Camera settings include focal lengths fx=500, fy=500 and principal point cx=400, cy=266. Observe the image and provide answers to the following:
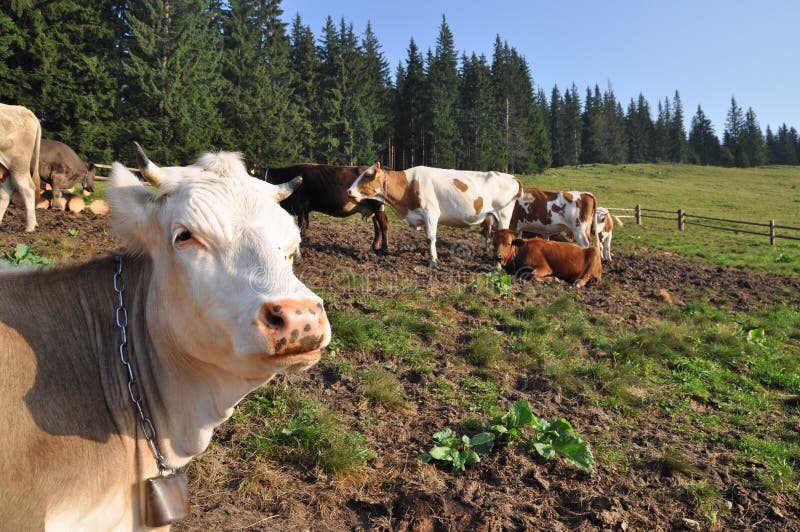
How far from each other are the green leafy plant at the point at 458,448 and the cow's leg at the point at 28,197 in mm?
8285

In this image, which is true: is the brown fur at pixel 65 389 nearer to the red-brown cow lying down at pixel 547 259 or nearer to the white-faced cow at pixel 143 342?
the white-faced cow at pixel 143 342

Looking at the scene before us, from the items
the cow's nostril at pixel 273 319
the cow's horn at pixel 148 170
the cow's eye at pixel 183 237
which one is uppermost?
the cow's horn at pixel 148 170

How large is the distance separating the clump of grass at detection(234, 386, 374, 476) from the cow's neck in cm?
835

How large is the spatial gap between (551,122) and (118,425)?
355ft

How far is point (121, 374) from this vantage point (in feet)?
6.84

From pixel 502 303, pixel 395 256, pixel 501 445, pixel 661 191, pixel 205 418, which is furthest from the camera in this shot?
pixel 661 191

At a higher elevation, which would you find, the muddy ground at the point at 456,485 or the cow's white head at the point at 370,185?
the cow's white head at the point at 370,185

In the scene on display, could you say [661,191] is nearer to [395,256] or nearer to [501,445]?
[395,256]

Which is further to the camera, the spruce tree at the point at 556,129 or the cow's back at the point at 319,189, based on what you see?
the spruce tree at the point at 556,129

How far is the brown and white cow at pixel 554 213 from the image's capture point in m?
14.7

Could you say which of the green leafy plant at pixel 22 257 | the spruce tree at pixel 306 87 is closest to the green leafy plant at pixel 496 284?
the green leafy plant at pixel 22 257

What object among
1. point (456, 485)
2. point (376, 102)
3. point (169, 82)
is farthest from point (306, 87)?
point (456, 485)

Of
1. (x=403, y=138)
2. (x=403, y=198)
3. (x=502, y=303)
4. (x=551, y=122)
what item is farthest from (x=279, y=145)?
(x=551, y=122)

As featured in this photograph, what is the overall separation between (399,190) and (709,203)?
40937 millimetres
